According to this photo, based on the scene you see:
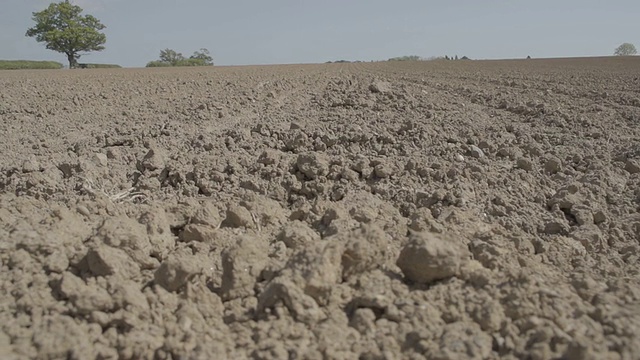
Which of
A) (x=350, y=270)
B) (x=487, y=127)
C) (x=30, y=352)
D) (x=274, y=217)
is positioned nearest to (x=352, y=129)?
Answer: (x=487, y=127)

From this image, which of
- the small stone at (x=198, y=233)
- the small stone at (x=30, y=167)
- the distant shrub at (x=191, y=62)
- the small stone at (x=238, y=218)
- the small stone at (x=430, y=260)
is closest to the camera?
the small stone at (x=430, y=260)

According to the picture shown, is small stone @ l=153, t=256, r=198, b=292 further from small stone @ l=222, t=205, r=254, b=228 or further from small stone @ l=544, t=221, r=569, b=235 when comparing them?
small stone @ l=544, t=221, r=569, b=235

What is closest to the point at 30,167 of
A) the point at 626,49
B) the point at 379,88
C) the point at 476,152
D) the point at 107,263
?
the point at 107,263

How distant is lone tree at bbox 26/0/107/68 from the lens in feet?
112

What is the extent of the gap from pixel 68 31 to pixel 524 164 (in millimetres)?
36964

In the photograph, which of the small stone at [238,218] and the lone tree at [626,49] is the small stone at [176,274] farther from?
the lone tree at [626,49]

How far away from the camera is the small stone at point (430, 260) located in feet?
6.80

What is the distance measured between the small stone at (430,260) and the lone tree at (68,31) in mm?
37642

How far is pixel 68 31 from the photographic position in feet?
111

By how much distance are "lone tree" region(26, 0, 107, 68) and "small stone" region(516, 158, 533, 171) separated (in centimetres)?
3668

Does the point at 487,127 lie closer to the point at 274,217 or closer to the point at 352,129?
the point at 352,129

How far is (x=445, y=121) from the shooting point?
5.02 m

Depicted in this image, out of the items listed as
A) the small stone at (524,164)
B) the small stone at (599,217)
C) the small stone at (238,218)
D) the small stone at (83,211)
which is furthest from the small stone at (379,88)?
the small stone at (83,211)

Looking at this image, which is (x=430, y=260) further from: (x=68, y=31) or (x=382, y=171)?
(x=68, y=31)
